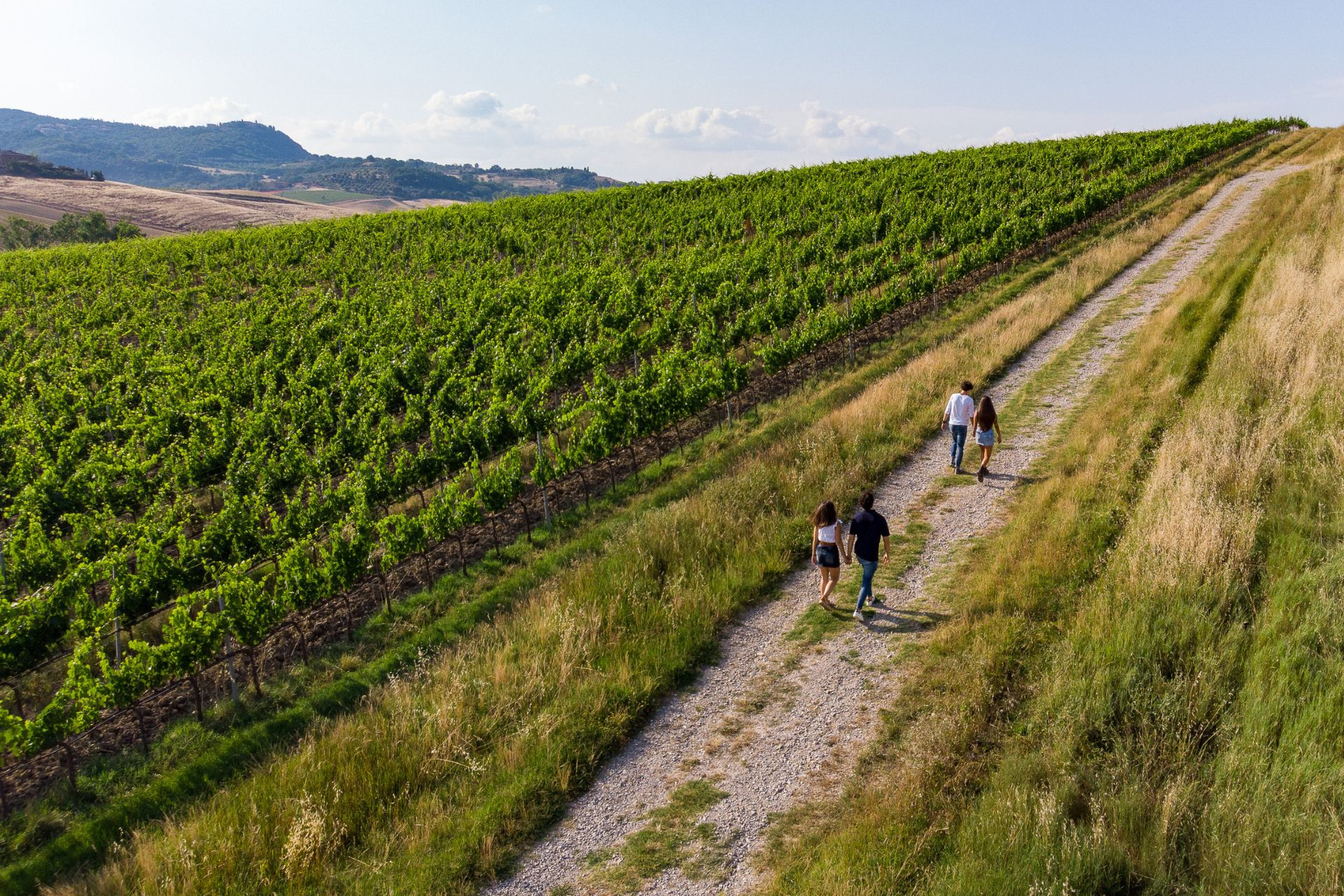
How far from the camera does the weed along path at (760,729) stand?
6875 millimetres

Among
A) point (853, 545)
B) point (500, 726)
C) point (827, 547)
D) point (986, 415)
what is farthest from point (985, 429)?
point (500, 726)

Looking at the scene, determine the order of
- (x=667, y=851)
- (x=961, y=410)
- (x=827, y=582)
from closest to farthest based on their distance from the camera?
(x=667, y=851)
(x=827, y=582)
(x=961, y=410)

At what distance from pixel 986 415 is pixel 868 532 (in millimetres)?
4777

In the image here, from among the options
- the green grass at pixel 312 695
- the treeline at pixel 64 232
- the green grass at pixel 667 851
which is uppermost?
the treeline at pixel 64 232

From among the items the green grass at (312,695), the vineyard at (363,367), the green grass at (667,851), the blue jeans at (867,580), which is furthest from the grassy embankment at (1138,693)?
the vineyard at (363,367)

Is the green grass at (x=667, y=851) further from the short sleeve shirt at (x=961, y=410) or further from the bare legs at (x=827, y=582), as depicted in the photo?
the short sleeve shirt at (x=961, y=410)

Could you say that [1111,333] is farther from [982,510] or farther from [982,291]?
[982,510]

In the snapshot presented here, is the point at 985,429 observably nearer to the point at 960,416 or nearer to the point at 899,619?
the point at 960,416

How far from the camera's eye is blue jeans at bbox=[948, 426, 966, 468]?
13.8 metres

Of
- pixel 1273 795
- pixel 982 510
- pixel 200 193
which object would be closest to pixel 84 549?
pixel 982 510

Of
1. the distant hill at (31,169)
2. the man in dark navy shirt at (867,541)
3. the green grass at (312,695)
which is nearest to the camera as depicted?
→ the green grass at (312,695)

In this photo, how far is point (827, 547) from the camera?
1024cm

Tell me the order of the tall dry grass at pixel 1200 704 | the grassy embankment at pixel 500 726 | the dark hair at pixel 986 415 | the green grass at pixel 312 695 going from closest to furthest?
the tall dry grass at pixel 1200 704 < the grassy embankment at pixel 500 726 < the green grass at pixel 312 695 < the dark hair at pixel 986 415

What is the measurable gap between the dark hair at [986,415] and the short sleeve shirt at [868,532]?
14.9 feet
